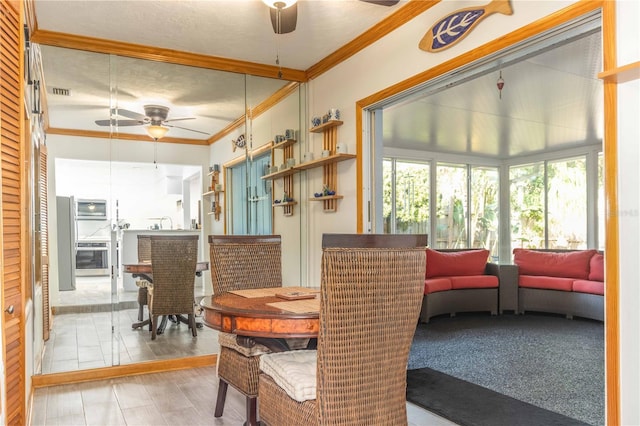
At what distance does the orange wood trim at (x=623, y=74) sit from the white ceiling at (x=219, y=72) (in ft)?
5.29

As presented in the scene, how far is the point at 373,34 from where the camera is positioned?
11.7ft

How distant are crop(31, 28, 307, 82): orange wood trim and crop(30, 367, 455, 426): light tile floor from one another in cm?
263

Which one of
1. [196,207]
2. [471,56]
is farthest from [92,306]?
[471,56]

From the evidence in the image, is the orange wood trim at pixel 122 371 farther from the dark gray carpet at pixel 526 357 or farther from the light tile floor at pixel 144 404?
the dark gray carpet at pixel 526 357

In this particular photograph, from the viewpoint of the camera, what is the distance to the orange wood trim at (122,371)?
11.4ft

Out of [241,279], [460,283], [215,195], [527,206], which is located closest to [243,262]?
[241,279]

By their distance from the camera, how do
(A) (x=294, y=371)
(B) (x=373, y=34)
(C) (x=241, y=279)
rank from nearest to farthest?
(A) (x=294, y=371) < (C) (x=241, y=279) < (B) (x=373, y=34)

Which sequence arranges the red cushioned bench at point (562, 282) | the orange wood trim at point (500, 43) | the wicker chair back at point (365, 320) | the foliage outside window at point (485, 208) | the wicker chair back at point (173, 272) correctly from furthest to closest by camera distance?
the foliage outside window at point (485, 208)
the red cushioned bench at point (562, 282)
the wicker chair back at point (173, 272)
the orange wood trim at point (500, 43)
the wicker chair back at point (365, 320)

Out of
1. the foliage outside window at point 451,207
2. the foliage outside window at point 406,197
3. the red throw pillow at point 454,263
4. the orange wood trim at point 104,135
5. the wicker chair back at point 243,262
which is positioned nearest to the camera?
the wicker chair back at point 243,262

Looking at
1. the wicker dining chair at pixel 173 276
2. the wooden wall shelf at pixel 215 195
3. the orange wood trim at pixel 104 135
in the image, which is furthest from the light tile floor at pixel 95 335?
the orange wood trim at pixel 104 135

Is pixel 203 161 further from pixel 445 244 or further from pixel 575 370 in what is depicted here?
pixel 445 244

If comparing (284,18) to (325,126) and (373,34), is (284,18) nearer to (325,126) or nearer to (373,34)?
(373,34)

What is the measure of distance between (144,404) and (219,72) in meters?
2.83

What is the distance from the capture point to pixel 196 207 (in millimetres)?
4211
